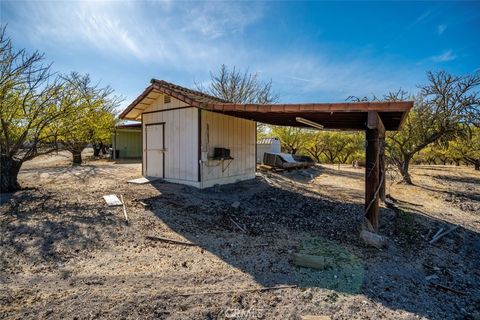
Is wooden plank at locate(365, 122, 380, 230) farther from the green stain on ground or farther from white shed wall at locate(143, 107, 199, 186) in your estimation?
white shed wall at locate(143, 107, 199, 186)

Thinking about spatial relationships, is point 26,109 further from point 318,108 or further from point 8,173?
point 318,108

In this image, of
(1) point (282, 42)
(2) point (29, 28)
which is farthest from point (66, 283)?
(1) point (282, 42)

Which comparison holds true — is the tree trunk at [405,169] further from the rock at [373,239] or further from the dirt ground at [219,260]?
the rock at [373,239]

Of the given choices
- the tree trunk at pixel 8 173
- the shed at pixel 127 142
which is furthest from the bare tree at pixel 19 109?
the shed at pixel 127 142

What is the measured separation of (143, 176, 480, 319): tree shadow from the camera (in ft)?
9.31

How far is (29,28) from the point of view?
19.4 ft

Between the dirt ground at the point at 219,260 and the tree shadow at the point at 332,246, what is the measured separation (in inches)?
0.9

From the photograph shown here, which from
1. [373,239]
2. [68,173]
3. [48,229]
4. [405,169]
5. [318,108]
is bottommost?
[373,239]

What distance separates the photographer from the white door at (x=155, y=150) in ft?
26.6

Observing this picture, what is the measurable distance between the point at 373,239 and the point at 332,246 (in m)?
0.70

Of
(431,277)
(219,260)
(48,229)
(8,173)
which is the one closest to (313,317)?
(219,260)

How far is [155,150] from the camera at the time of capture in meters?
8.32

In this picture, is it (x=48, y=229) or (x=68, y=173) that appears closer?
(x=48, y=229)

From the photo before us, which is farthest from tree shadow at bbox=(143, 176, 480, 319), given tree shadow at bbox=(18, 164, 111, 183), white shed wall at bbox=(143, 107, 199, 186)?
tree shadow at bbox=(18, 164, 111, 183)
